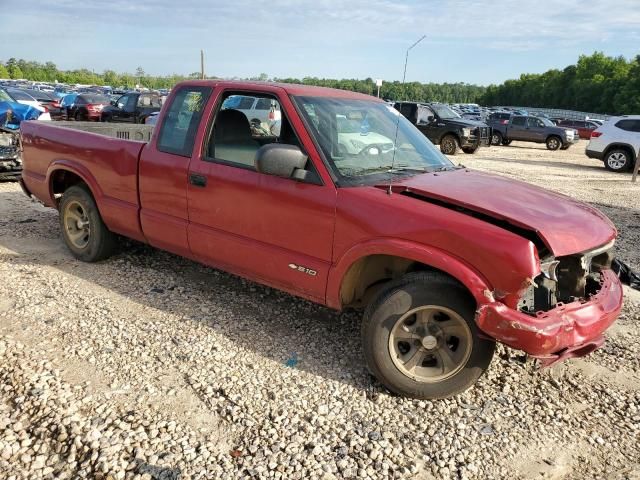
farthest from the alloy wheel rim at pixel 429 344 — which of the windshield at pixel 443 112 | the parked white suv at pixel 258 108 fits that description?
the windshield at pixel 443 112

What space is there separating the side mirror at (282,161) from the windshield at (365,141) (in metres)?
0.21

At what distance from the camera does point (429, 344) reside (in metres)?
3.18

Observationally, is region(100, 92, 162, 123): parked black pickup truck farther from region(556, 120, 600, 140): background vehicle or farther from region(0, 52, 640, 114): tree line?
region(0, 52, 640, 114): tree line

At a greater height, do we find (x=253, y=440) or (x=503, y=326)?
(x=503, y=326)

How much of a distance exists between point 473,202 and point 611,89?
83.7m

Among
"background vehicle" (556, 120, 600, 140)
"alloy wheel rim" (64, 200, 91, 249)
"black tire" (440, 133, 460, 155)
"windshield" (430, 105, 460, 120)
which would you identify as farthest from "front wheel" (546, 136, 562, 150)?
"alloy wheel rim" (64, 200, 91, 249)

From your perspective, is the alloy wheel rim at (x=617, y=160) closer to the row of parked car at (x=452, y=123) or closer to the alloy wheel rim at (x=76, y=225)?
the row of parked car at (x=452, y=123)

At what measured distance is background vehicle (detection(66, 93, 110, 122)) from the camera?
830 inches

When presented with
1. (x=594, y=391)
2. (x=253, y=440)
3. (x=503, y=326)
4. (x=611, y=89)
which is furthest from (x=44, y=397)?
(x=611, y=89)

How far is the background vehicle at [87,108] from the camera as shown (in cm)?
2109

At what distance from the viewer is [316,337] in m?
4.01

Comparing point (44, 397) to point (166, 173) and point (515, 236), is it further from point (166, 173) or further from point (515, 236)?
point (515, 236)

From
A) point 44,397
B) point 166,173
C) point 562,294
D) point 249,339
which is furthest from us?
point 166,173

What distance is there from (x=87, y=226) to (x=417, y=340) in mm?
3763
